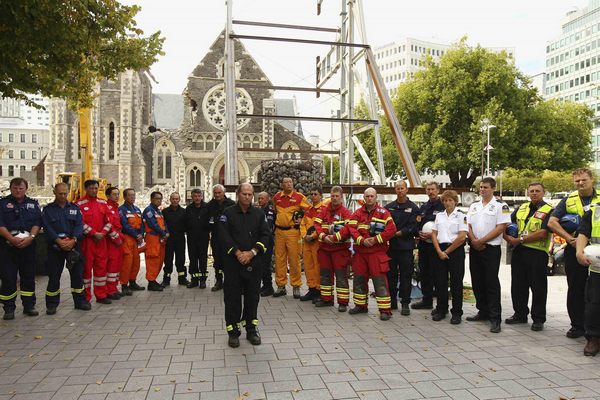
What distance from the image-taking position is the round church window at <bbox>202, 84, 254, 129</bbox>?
130ft

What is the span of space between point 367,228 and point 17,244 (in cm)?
482

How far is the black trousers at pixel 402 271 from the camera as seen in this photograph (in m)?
6.53

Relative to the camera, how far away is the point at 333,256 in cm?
671

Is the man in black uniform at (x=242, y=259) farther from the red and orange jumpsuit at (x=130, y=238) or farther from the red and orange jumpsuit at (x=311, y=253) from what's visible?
the red and orange jumpsuit at (x=130, y=238)

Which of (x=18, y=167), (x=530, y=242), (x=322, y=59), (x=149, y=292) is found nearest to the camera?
(x=530, y=242)

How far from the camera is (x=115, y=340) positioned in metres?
5.11

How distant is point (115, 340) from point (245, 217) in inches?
82.4

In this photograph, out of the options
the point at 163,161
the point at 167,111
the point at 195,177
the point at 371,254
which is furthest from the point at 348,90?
the point at 167,111

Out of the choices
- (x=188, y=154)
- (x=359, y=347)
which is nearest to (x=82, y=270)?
(x=359, y=347)

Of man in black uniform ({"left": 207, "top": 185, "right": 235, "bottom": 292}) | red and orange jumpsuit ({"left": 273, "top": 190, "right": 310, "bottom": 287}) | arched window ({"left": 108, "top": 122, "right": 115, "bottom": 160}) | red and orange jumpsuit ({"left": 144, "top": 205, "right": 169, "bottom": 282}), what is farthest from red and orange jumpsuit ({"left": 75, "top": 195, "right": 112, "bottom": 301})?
arched window ({"left": 108, "top": 122, "right": 115, "bottom": 160})

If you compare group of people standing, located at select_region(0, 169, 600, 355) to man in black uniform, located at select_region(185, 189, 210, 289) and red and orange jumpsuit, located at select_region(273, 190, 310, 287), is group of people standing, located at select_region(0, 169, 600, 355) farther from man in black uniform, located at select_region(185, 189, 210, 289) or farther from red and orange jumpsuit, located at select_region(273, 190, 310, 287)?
A: man in black uniform, located at select_region(185, 189, 210, 289)

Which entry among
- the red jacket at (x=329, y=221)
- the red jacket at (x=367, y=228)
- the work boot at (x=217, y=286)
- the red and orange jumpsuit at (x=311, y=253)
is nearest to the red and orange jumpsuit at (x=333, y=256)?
the red jacket at (x=329, y=221)

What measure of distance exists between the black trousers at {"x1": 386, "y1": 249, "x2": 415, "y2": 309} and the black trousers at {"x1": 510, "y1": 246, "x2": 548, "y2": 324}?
1.41m

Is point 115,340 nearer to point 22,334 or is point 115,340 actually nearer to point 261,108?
point 22,334
